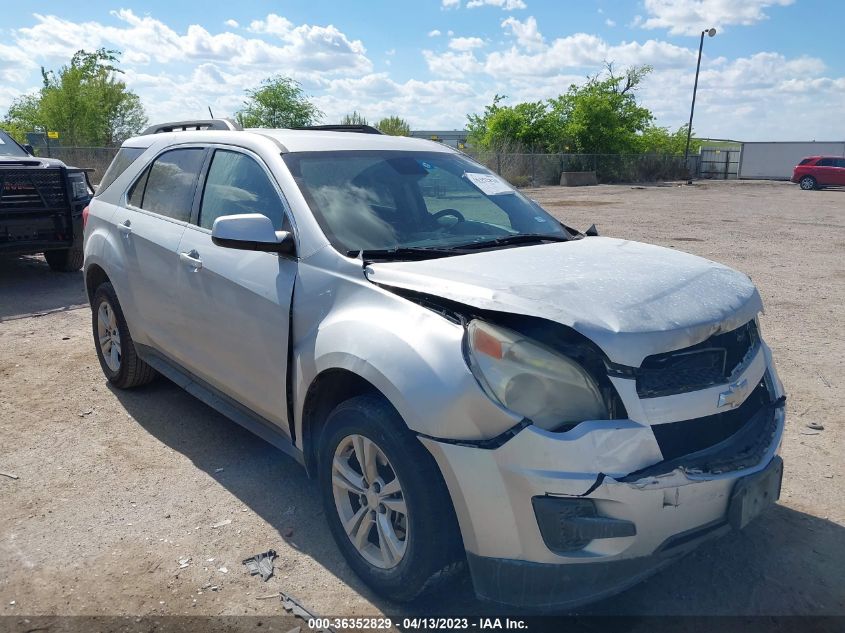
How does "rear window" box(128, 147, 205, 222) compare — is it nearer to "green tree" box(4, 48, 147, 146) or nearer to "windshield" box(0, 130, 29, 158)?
"windshield" box(0, 130, 29, 158)

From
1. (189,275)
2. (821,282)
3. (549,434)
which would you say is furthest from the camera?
(821,282)

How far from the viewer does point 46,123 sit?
35156 millimetres

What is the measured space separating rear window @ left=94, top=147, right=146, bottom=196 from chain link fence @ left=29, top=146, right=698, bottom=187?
85.9 feet

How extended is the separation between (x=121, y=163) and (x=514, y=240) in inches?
126

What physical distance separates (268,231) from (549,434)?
160cm

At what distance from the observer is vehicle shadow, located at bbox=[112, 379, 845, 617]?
282cm

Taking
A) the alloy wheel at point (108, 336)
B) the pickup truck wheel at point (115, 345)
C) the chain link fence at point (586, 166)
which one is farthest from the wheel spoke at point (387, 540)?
the chain link fence at point (586, 166)

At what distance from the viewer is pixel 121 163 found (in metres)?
5.21

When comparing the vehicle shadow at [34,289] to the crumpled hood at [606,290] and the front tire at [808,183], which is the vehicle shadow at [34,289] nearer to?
the crumpled hood at [606,290]

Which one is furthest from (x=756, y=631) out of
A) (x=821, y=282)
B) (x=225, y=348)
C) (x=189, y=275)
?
(x=821, y=282)

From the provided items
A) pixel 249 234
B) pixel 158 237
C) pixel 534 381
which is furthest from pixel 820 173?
pixel 534 381

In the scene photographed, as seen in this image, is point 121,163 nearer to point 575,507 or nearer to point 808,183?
point 575,507

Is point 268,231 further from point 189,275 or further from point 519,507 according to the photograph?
point 519,507

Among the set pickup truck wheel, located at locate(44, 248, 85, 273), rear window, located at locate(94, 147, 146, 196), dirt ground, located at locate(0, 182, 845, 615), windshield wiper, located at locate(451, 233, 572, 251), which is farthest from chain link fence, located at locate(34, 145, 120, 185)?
windshield wiper, located at locate(451, 233, 572, 251)
